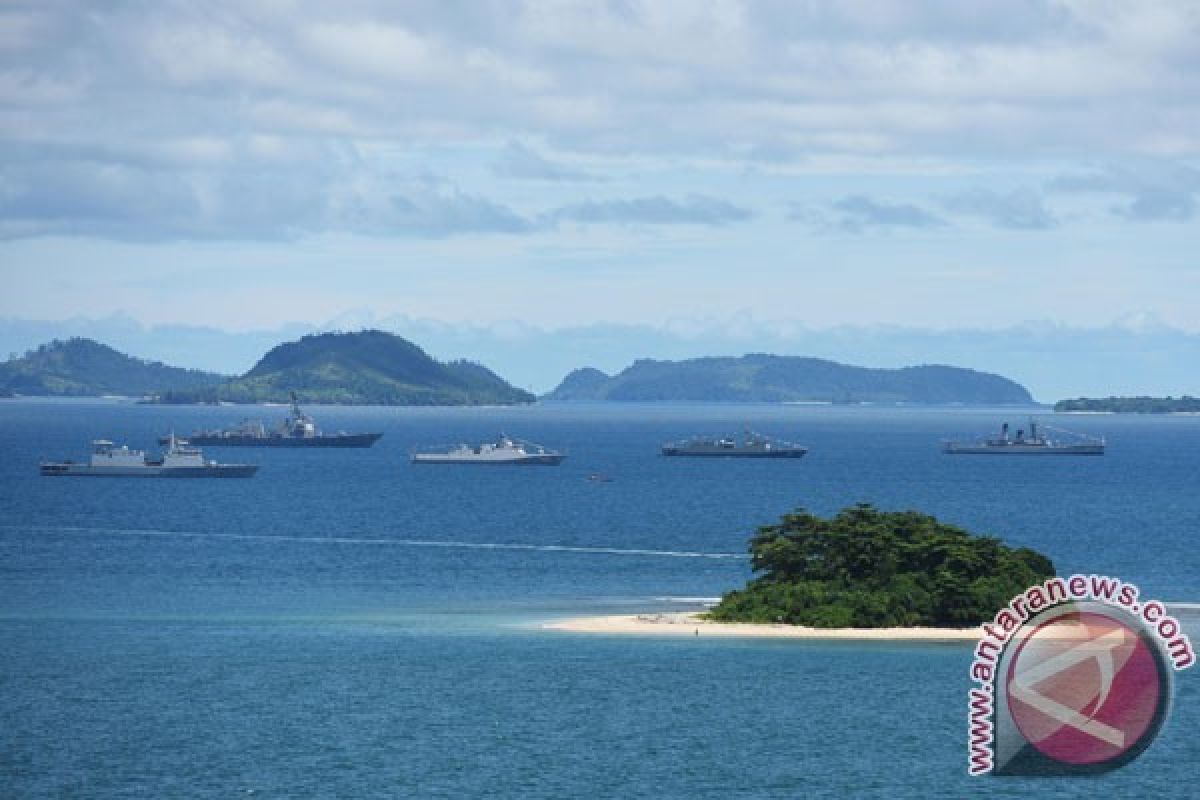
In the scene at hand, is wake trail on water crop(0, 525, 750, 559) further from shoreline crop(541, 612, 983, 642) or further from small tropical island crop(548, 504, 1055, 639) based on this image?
shoreline crop(541, 612, 983, 642)

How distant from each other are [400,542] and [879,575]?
58.2 m

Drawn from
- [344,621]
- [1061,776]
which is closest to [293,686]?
[344,621]

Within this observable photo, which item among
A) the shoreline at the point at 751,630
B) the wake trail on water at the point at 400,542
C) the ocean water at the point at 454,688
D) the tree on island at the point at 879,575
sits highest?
the tree on island at the point at 879,575

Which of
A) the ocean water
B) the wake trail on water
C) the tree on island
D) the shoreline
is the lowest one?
the ocean water

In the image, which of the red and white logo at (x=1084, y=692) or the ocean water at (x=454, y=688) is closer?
the ocean water at (x=454, y=688)

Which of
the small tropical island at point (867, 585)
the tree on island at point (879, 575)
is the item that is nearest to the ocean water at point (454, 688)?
the small tropical island at point (867, 585)

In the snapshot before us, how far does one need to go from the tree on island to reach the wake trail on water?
37310 mm

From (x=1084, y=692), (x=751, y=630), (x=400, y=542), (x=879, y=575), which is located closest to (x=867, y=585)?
(x=879, y=575)

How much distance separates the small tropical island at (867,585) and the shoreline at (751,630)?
0.04m

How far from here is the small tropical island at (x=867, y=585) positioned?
92.6 meters

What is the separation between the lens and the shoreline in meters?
90.1

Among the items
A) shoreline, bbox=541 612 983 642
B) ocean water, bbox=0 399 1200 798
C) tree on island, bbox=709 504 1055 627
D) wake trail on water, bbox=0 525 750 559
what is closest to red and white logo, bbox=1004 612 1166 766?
ocean water, bbox=0 399 1200 798

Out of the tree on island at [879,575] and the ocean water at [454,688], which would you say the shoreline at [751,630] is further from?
the ocean water at [454,688]

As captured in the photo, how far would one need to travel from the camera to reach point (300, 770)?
203 ft
